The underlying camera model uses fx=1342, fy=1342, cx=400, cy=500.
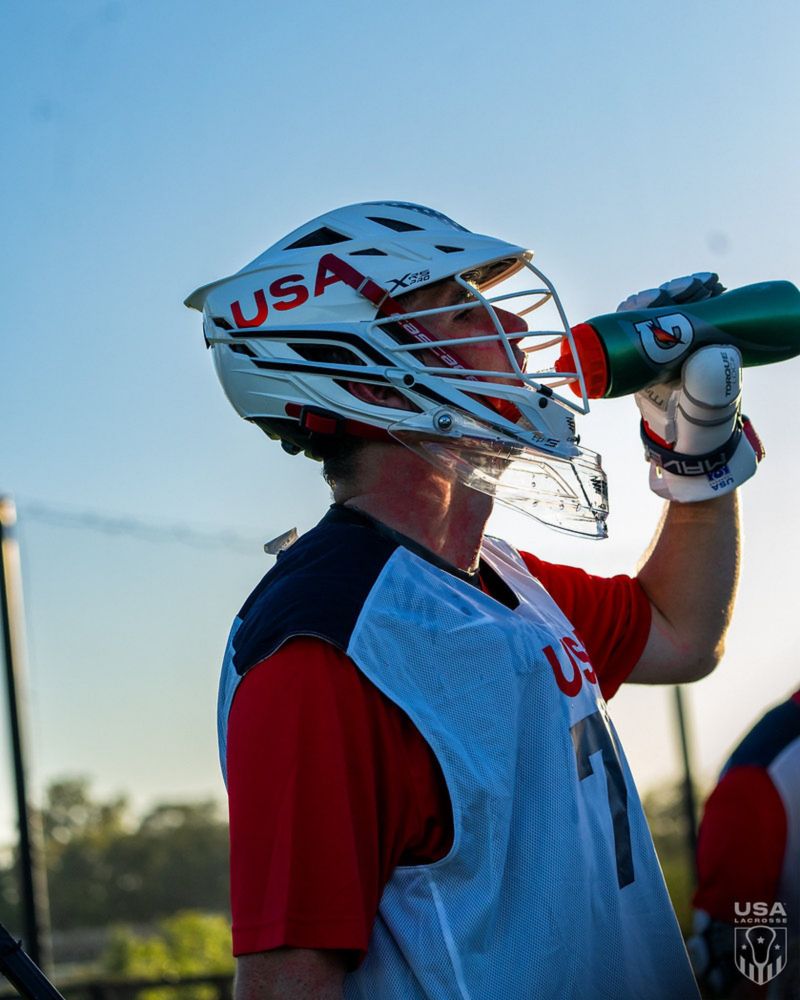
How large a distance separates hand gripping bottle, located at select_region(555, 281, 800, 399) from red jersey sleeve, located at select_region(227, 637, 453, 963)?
2.92ft

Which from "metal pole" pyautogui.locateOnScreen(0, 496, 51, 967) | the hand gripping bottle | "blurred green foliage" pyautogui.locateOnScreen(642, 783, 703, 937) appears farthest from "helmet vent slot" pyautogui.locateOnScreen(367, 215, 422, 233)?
"blurred green foliage" pyautogui.locateOnScreen(642, 783, 703, 937)

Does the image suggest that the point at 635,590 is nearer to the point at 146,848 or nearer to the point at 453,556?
the point at 453,556

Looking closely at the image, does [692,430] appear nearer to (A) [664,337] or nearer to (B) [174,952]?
(A) [664,337]

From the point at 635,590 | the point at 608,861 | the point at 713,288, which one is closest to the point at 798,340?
the point at 713,288

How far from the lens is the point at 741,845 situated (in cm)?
348

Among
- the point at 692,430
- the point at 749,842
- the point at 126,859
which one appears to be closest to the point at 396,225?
the point at 692,430

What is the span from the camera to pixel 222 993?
293 inches

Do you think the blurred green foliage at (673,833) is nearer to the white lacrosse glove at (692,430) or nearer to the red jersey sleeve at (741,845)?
the red jersey sleeve at (741,845)

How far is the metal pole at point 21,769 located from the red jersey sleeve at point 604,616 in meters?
3.90

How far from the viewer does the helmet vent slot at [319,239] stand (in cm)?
268

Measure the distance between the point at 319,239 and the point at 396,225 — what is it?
16cm

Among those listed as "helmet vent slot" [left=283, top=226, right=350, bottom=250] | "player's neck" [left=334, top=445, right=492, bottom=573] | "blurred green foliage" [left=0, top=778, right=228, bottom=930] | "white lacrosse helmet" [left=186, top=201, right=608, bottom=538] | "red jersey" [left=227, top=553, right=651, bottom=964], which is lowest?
"blurred green foliage" [left=0, top=778, right=228, bottom=930]

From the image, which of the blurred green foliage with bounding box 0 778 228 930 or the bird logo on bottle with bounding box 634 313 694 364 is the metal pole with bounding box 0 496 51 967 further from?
the bird logo on bottle with bounding box 634 313 694 364

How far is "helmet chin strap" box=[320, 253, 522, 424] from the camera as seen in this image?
2527 mm
